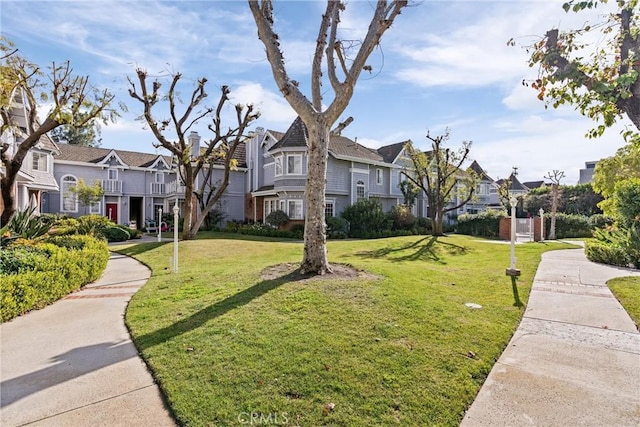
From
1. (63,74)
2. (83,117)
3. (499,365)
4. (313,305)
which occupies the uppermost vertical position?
(63,74)

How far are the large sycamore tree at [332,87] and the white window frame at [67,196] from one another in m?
27.5

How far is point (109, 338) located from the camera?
5.11m

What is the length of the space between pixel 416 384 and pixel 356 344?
990 mm

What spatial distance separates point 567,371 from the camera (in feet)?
13.4

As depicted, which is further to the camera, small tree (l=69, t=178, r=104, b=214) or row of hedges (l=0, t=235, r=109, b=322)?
Result: small tree (l=69, t=178, r=104, b=214)

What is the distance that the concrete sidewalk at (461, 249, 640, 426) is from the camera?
326 cm

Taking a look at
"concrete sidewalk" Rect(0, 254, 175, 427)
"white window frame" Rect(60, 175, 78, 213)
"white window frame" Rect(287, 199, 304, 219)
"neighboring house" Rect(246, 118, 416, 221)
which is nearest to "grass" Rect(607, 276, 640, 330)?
"concrete sidewalk" Rect(0, 254, 175, 427)

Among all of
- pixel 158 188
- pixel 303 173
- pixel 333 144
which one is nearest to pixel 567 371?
pixel 303 173

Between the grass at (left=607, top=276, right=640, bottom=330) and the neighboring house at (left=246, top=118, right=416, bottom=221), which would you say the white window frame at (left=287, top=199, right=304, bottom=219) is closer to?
the neighboring house at (left=246, top=118, right=416, bottom=221)

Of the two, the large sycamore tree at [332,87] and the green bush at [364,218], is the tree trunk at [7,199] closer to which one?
the large sycamore tree at [332,87]

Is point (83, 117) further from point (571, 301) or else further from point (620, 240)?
point (620, 240)

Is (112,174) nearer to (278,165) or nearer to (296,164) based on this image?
(278,165)

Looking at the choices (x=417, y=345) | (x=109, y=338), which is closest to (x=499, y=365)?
(x=417, y=345)

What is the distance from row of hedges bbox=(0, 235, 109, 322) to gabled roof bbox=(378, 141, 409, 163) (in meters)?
26.4
